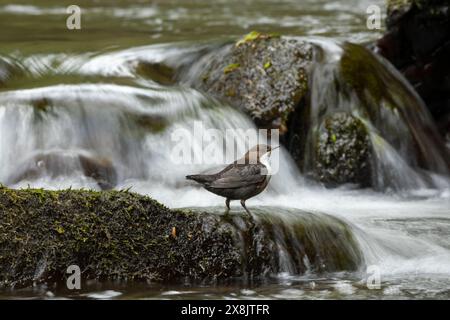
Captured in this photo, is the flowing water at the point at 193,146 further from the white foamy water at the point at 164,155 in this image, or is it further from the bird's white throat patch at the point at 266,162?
the bird's white throat patch at the point at 266,162

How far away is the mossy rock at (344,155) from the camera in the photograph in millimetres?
9672

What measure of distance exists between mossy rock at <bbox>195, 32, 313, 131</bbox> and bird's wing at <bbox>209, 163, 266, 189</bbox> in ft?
11.8

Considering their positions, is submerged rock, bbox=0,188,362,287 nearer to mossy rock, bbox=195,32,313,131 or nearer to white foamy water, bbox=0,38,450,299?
white foamy water, bbox=0,38,450,299

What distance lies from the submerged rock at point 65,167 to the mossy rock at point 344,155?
2.53m

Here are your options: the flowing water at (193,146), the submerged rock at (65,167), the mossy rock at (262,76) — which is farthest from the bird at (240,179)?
the mossy rock at (262,76)

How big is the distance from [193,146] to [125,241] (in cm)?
356

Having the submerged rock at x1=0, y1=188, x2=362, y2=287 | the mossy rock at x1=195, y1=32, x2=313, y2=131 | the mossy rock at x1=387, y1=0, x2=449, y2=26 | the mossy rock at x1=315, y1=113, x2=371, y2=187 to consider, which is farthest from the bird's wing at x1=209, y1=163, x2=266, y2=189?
the mossy rock at x1=387, y1=0, x2=449, y2=26

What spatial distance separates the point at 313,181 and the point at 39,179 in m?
3.22

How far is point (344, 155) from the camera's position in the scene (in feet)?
31.9

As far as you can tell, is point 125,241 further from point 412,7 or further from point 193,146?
point 412,7

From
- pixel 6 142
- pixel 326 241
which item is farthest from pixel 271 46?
pixel 326 241

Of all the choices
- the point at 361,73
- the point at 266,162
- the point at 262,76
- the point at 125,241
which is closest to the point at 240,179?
the point at 266,162

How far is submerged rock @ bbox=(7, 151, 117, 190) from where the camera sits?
8.48 metres

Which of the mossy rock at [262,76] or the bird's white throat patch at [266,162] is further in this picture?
the mossy rock at [262,76]
